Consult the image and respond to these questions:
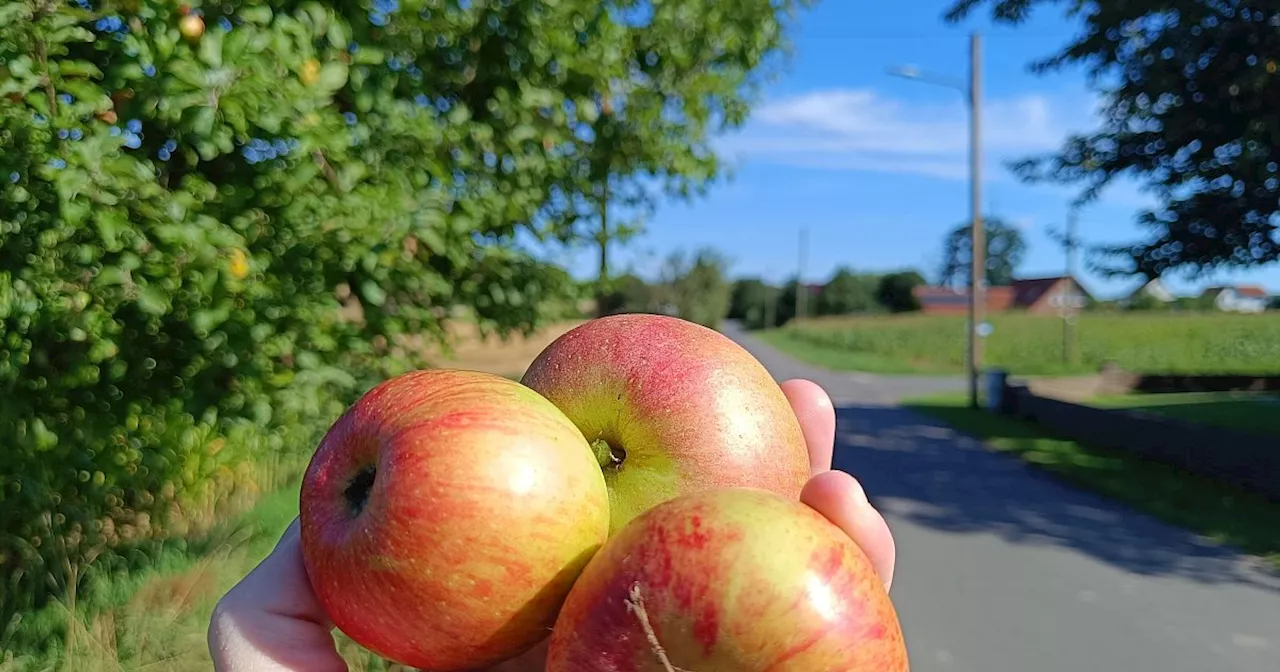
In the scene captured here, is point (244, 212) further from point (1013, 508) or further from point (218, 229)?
point (1013, 508)

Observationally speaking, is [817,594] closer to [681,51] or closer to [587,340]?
[587,340]

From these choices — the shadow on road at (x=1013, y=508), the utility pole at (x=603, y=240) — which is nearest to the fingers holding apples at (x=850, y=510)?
the utility pole at (x=603, y=240)

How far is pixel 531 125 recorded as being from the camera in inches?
186

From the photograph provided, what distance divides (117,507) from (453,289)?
2296 mm

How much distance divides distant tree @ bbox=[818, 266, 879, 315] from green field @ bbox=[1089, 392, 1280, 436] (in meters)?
65.8

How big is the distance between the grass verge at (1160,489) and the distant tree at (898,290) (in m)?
71.9

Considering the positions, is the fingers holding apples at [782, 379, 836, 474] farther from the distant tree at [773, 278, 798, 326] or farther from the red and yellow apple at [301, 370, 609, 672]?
the distant tree at [773, 278, 798, 326]

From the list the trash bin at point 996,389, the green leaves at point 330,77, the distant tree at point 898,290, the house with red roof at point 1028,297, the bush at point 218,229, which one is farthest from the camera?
the distant tree at point 898,290

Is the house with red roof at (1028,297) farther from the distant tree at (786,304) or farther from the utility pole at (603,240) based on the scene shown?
the utility pole at (603,240)

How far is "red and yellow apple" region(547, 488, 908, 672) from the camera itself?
109 cm

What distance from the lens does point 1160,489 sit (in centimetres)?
1018

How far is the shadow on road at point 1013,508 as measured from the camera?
290 inches

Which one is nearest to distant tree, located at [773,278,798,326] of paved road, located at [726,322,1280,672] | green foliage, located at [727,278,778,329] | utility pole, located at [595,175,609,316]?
green foliage, located at [727,278,778,329]

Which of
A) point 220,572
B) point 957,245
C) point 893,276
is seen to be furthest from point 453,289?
point 893,276
